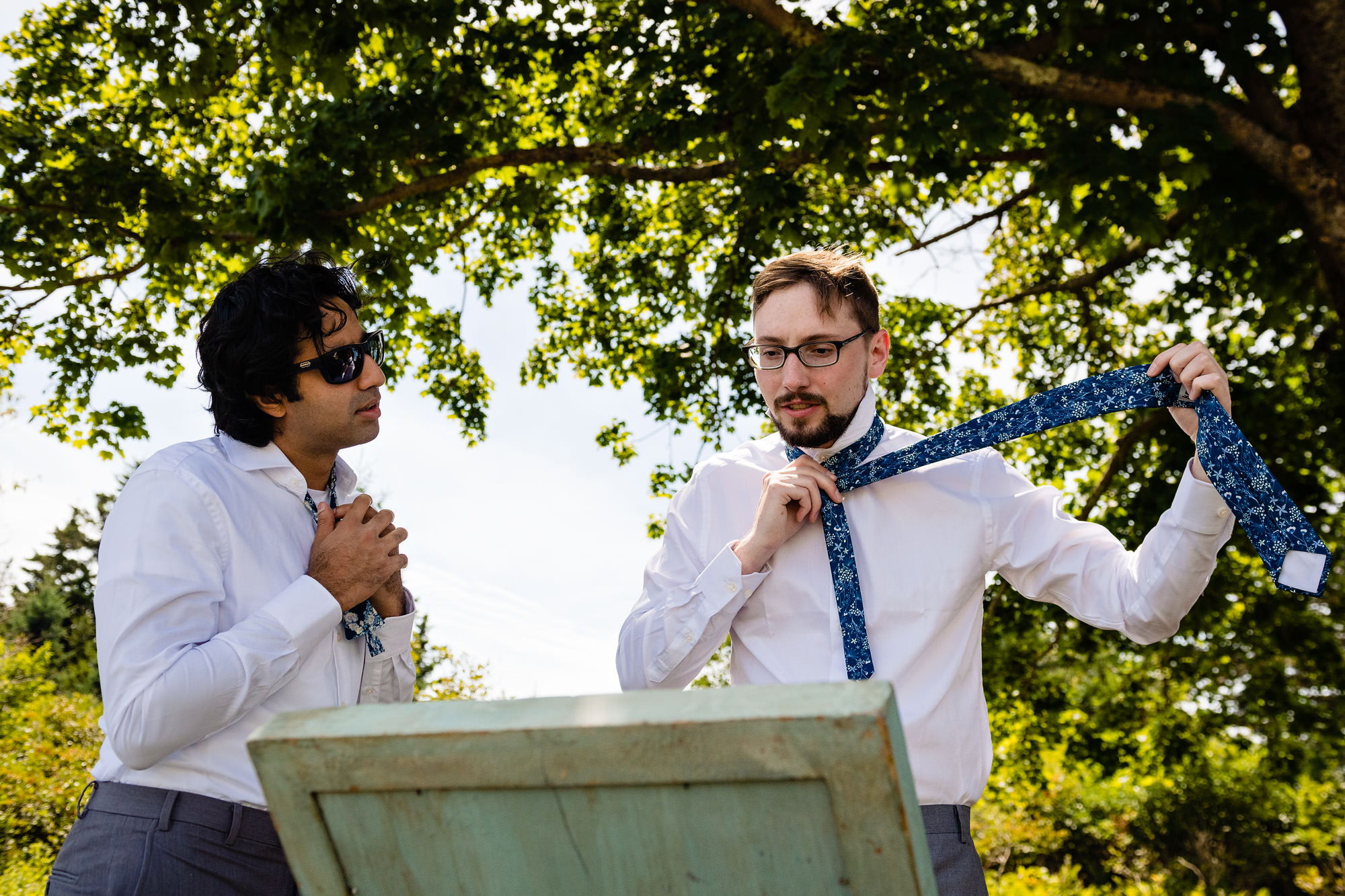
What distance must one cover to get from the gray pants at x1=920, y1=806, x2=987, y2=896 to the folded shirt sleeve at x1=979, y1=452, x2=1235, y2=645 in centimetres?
54

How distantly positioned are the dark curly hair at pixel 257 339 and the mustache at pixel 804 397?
1113 millimetres

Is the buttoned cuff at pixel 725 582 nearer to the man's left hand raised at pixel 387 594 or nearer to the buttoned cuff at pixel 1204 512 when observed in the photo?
the man's left hand raised at pixel 387 594

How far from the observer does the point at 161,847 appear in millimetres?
1896

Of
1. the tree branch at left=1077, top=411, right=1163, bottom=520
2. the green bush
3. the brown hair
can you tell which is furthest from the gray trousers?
the green bush

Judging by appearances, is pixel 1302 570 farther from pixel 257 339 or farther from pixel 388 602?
pixel 257 339

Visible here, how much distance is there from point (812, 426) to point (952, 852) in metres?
1.01

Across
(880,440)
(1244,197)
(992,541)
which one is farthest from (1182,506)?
(1244,197)

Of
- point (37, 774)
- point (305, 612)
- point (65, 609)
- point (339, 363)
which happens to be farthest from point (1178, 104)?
point (65, 609)

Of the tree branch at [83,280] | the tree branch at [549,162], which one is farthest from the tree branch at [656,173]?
the tree branch at [83,280]

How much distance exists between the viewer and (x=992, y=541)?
8.04ft

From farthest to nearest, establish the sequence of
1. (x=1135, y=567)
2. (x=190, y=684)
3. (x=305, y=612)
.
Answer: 1. (x=1135, y=567)
2. (x=305, y=612)
3. (x=190, y=684)

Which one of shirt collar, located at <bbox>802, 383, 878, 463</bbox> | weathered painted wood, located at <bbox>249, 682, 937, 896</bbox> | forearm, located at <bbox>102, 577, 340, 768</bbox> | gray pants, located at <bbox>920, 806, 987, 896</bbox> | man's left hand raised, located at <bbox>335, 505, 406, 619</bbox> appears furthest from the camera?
shirt collar, located at <bbox>802, 383, 878, 463</bbox>

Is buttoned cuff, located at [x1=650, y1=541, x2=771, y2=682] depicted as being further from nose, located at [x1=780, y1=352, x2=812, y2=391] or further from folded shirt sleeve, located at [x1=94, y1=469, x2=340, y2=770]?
folded shirt sleeve, located at [x1=94, y1=469, x2=340, y2=770]

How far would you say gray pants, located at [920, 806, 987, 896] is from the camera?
2088mm
